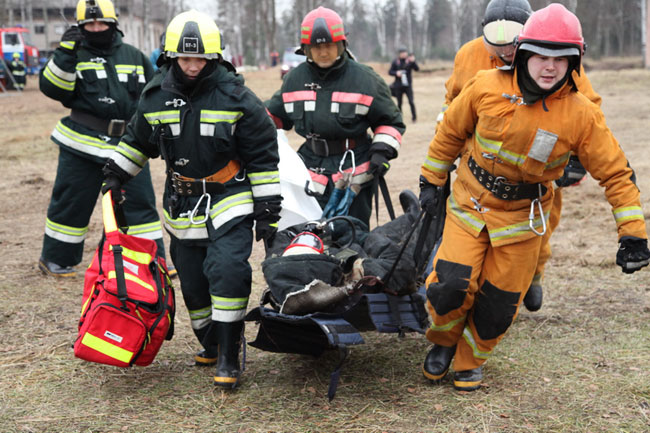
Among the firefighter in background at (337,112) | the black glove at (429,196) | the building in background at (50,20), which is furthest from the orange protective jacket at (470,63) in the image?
the building in background at (50,20)

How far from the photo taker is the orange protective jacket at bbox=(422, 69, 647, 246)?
11.6 ft

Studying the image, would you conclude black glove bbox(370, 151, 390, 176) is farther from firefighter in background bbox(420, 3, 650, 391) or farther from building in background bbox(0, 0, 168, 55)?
building in background bbox(0, 0, 168, 55)

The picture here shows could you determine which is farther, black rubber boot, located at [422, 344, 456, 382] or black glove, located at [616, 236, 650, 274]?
black rubber boot, located at [422, 344, 456, 382]

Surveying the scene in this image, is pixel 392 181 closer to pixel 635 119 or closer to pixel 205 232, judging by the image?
pixel 205 232

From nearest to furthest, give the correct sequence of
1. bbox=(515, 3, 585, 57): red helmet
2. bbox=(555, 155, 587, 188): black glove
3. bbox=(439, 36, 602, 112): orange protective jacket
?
bbox=(515, 3, 585, 57): red helmet, bbox=(555, 155, 587, 188): black glove, bbox=(439, 36, 602, 112): orange protective jacket

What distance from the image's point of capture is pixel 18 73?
28422mm

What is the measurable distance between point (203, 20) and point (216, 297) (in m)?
1.49

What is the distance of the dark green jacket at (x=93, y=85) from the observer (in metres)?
6.01

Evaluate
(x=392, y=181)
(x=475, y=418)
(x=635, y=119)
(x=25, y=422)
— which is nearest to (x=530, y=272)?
(x=475, y=418)

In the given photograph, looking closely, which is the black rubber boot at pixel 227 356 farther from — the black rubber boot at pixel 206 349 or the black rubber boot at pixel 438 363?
the black rubber boot at pixel 438 363

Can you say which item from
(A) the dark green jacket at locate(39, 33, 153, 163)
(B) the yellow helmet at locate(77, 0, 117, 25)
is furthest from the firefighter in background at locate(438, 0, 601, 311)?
(B) the yellow helmet at locate(77, 0, 117, 25)

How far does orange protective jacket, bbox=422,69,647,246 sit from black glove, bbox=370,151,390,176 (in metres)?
1.20

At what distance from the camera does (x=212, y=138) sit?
4.04m

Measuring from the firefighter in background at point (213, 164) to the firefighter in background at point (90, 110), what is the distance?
1.99 meters
